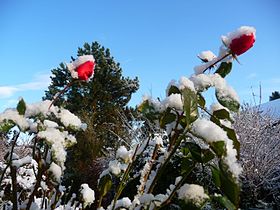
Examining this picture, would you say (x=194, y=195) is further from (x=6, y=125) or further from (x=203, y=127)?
(x=6, y=125)

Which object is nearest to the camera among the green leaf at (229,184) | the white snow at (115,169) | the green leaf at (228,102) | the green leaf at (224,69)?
the green leaf at (229,184)

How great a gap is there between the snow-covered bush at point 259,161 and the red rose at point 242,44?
16.3 feet

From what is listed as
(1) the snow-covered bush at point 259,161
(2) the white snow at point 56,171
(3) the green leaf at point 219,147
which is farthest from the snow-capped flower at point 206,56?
(1) the snow-covered bush at point 259,161

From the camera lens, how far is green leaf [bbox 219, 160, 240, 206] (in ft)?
2.00

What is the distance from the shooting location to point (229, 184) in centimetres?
62

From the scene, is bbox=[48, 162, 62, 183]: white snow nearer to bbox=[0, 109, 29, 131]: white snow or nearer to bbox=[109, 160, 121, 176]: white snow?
bbox=[0, 109, 29, 131]: white snow

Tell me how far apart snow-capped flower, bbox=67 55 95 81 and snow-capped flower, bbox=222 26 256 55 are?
375 mm

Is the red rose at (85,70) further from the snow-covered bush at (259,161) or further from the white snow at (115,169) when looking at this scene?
the snow-covered bush at (259,161)

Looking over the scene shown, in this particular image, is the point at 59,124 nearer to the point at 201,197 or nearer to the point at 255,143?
the point at 201,197

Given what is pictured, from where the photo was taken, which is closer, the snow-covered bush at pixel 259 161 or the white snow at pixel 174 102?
the white snow at pixel 174 102

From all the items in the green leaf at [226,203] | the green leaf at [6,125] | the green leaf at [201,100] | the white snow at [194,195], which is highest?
the green leaf at [201,100]

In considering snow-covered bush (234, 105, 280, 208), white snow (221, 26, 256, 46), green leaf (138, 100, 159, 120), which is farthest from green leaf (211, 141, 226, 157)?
snow-covered bush (234, 105, 280, 208)

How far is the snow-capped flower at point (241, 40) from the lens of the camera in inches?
32.3

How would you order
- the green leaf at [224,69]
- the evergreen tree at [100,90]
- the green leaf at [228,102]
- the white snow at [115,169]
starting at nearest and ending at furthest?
the green leaf at [228,102] < the green leaf at [224,69] < the white snow at [115,169] < the evergreen tree at [100,90]
